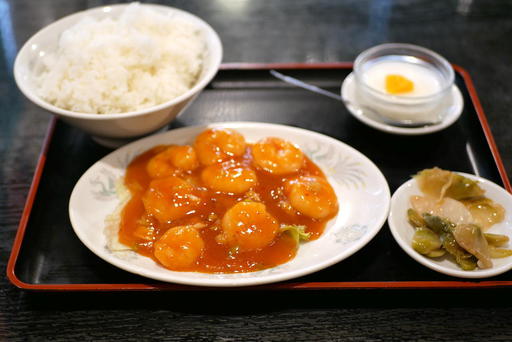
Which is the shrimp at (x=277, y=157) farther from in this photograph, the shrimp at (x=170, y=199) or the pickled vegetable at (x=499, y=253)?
the pickled vegetable at (x=499, y=253)

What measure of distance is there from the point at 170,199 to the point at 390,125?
4.15ft

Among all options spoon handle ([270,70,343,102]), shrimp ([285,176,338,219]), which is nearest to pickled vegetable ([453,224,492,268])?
shrimp ([285,176,338,219])

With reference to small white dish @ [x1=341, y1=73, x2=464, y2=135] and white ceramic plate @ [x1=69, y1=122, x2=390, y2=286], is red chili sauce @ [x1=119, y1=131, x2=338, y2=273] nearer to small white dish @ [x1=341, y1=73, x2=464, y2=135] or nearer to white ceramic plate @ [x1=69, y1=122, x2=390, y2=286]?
white ceramic plate @ [x1=69, y1=122, x2=390, y2=286]

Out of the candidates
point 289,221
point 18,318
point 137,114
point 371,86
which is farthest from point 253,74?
point 18,318

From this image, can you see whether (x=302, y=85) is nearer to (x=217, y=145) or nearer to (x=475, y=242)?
(x=217, y=145)

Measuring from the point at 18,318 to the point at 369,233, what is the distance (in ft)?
4.67

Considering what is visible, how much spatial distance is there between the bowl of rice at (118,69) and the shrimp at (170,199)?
0.36 m

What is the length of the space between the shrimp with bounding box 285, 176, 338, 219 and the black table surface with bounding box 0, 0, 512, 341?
367mm

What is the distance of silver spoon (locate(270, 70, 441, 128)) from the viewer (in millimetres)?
2691

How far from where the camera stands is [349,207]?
7.61ft

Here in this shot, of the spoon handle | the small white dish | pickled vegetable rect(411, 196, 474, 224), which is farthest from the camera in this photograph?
the spoon handle

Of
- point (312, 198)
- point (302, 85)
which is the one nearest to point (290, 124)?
point (302, 85)

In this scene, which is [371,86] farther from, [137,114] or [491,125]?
[137,114]

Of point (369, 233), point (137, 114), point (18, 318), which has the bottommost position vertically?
point (18, 318)
